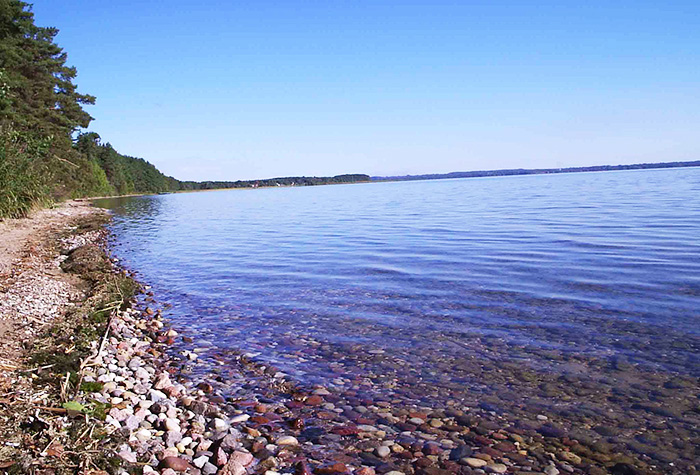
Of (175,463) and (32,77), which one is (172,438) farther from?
(32,77)

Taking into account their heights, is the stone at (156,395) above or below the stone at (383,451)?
above

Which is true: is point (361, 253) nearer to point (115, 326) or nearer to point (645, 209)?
point (115, 326)

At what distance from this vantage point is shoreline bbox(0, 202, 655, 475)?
5.06 meters

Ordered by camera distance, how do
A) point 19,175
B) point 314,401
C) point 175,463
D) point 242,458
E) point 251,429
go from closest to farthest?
point 175,463 < point 242,458 < point 251,429 < point 314,401 < point 19,175

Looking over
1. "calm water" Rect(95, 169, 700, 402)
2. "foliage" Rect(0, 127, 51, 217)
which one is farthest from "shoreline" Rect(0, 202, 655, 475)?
"foliage" Rect(0, 127, 51, 217)

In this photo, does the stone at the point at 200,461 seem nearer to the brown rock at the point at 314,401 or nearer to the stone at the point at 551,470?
the brown rock at the point at 314,401

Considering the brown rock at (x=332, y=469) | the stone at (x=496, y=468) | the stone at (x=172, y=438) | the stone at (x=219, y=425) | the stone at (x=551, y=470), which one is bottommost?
the stone at (x=551, y=470)

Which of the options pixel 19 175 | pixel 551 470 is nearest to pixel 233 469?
pixel 551 470

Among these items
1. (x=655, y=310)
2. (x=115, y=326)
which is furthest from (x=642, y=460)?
(x=115, y=326)

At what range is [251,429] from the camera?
5918 mm

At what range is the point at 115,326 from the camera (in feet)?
31.5

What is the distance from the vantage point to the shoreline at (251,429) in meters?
5.06

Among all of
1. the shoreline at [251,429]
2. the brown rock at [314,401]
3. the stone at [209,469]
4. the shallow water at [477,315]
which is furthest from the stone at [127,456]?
the shallow water at [477,315]

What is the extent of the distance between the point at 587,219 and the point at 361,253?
1663cm
